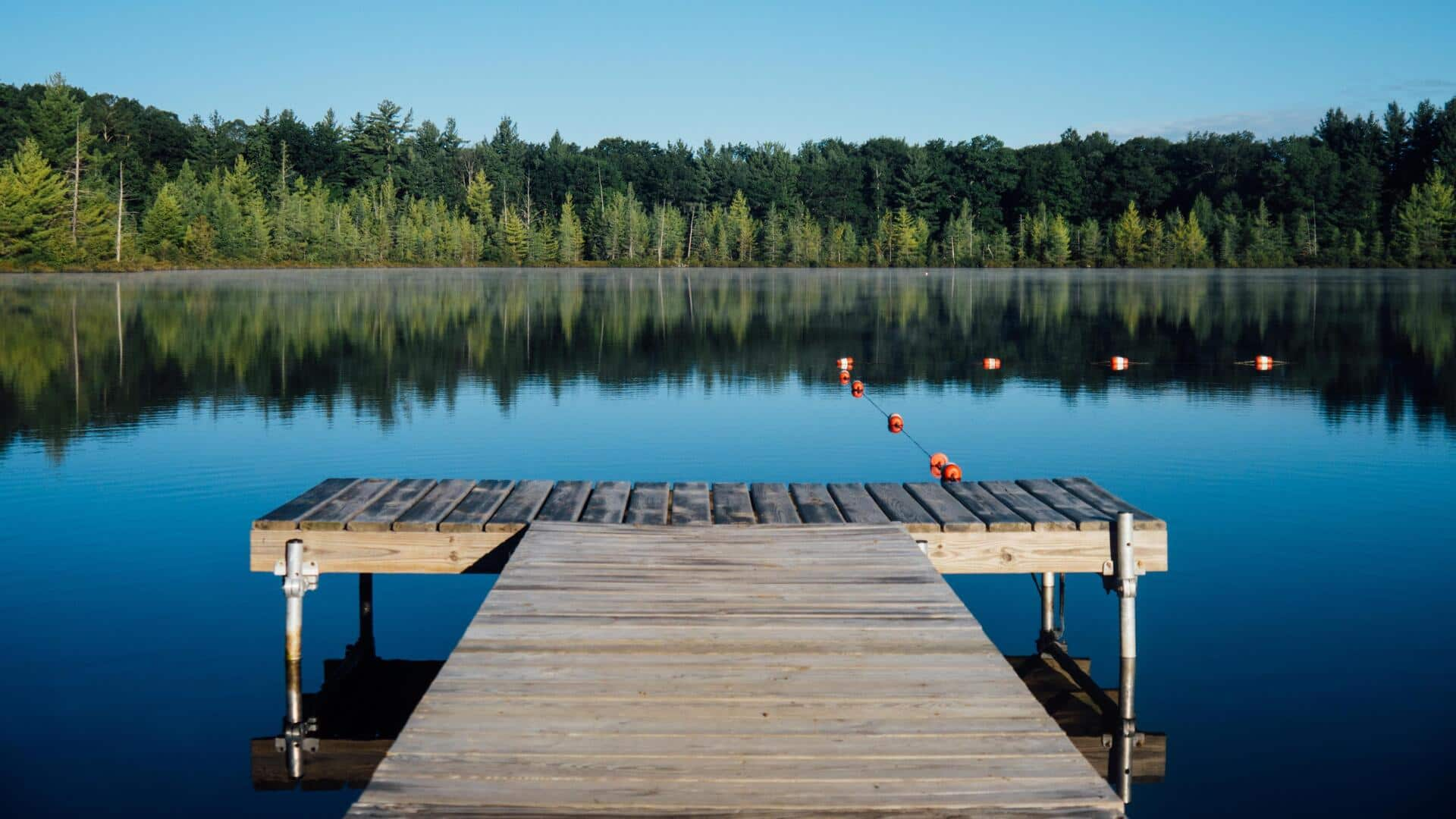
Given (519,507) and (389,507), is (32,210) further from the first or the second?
(519,507)

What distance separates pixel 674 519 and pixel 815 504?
1.12 metres

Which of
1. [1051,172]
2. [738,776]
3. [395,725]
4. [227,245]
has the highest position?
[1051,172]

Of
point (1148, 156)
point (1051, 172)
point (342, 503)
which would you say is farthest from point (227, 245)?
point (342, 503)

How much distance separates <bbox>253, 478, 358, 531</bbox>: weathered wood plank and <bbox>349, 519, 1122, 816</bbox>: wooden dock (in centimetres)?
161

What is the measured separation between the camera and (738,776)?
466cm

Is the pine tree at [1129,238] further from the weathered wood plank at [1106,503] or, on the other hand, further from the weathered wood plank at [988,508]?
the weathered wood plank at [988,508]

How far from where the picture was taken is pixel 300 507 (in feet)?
28.9

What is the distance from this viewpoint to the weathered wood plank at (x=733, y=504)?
9.02 m

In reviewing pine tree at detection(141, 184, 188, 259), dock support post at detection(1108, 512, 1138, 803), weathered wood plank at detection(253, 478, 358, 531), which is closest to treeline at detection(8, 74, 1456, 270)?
pine tree at detection(141, 184, 188, 259)

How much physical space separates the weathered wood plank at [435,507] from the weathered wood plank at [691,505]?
1.54 metres

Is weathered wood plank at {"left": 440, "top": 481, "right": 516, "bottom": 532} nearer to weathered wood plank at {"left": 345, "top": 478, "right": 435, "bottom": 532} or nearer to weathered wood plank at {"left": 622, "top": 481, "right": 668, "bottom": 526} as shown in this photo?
weathered wood plank at {"left": 345, "top": 478, "right": 435, "bottom": 532}

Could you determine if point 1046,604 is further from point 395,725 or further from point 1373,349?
point 1373,349

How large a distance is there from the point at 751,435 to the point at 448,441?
4.41m

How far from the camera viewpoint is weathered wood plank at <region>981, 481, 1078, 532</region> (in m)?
8.48
